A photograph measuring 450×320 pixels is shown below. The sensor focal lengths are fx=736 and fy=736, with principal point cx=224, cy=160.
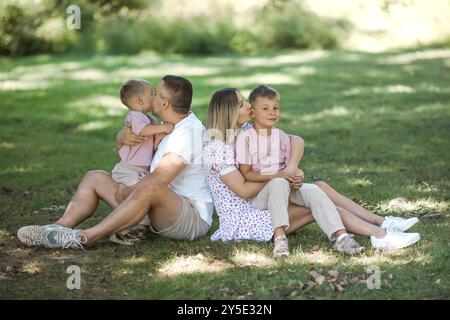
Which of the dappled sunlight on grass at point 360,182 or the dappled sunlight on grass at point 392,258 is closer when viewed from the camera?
the dappled sunlight on grass at point 392,258

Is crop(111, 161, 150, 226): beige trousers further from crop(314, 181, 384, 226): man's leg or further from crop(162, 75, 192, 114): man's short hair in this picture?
crop(314, 181, 384, 226): man's leg

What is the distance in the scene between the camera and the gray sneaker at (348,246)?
17.2 ft

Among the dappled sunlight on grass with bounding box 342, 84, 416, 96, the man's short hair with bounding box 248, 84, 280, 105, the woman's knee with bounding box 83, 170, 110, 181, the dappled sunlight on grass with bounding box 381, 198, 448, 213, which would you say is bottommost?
the dappled sunlight on grass with bounding box 381, 198, 448, 213

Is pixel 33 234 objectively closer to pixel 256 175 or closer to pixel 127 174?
pixel 127 174

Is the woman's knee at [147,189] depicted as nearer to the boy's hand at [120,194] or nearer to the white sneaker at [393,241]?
the boy's hand at [120,194]

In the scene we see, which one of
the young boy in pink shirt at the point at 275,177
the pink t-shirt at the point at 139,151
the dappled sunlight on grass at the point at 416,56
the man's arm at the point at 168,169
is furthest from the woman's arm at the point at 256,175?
the dappled sunlight on grass at the point at 416,56

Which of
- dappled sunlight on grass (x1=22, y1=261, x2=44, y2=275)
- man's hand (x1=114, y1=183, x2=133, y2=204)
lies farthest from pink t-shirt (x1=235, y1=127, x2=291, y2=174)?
dappled sunlight on grass (x1=22, y1=261, x2=44, y2=275)

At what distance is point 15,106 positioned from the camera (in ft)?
Result: 41.6

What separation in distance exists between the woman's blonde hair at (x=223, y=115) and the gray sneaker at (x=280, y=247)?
856mm

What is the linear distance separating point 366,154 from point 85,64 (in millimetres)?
11173

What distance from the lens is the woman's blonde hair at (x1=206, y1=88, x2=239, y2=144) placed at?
5.52 metres

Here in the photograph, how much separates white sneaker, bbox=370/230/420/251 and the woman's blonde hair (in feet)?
4.35
